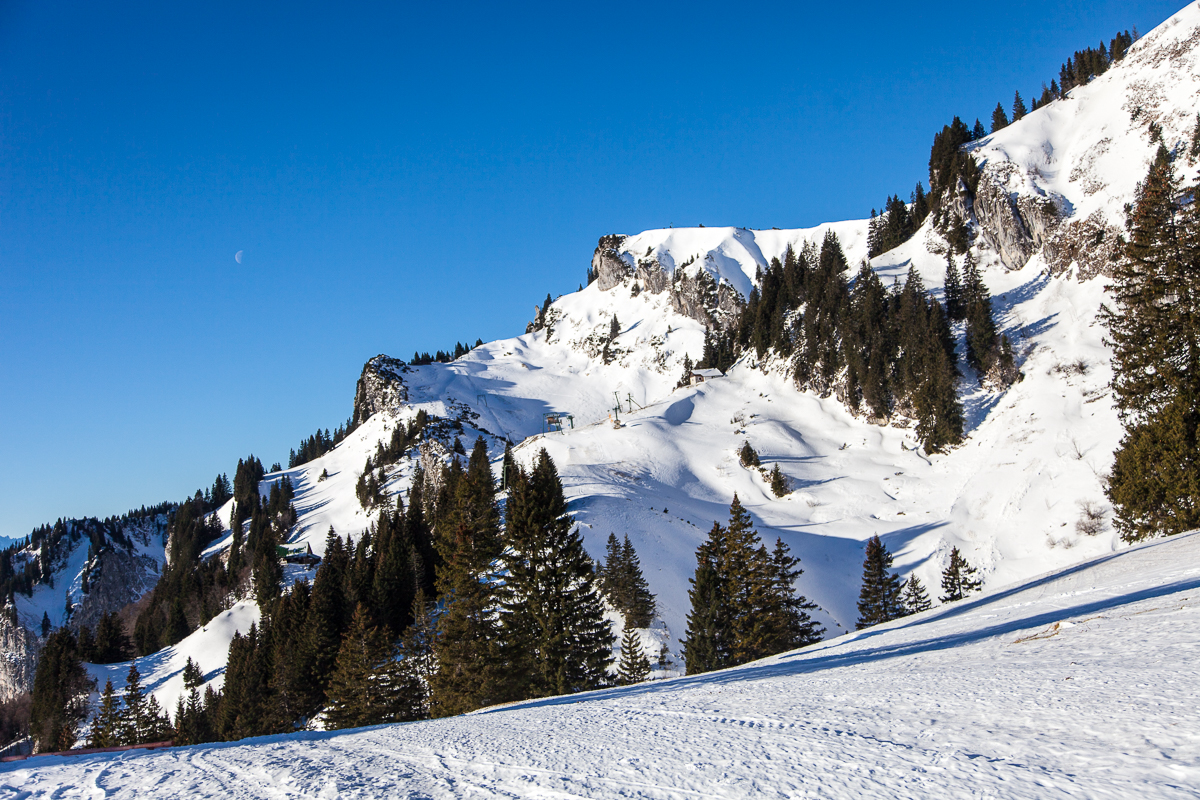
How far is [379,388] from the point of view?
179375mm

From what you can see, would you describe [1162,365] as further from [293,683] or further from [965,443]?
[965,443]

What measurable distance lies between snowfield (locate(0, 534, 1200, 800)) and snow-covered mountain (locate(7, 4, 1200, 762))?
32770 mm

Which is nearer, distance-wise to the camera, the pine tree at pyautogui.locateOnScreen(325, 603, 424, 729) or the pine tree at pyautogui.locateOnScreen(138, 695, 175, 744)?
the pine tree at pyautogui.locateOnScreen(325, 603, 424, 729)

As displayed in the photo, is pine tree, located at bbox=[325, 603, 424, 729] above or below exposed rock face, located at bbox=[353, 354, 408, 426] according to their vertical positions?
below

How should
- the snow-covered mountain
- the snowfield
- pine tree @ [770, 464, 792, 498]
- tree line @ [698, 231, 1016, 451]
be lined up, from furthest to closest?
1. tree line @ [698, 231, 1016, 451]
2. pine tree @ [770, 464, 792, 498]
3. the snow-covered mountain
4. the snowfield

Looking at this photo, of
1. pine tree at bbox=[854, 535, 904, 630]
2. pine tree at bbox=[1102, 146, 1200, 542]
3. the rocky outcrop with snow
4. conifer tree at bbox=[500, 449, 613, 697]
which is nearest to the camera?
pine tree at bbox=[1102, 146, 1200, 542]

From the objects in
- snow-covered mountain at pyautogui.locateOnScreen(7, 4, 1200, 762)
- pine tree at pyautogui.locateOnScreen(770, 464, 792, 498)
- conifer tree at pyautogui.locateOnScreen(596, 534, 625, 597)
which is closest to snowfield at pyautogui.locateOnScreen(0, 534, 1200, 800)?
conifer tree at pyautogui.locateOnScreen(596, 534, 625, 597)

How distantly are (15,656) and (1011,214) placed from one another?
679 ft

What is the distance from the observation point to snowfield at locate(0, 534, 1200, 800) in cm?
352

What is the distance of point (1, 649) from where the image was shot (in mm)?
135625

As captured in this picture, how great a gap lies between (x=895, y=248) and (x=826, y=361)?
37.1 m

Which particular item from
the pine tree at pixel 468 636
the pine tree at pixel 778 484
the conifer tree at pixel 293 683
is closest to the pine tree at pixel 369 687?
the pine tree at pixel 468 636

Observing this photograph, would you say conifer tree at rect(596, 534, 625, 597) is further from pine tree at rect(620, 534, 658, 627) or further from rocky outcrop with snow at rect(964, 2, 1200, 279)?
rocky outcrop with snow at rect(964, 2, 1200, 279)

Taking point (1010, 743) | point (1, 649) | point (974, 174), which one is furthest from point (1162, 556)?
point (1, 649)
